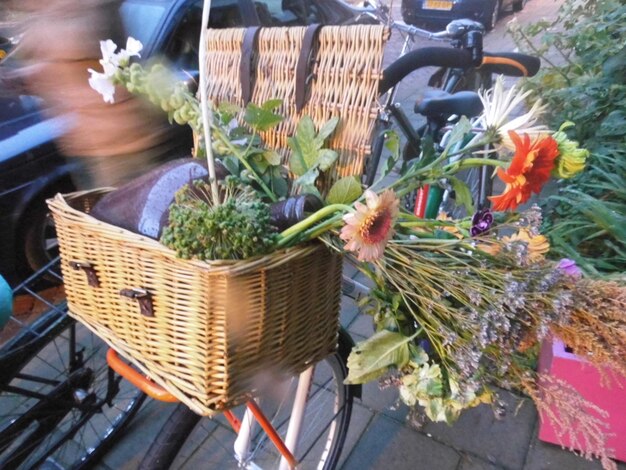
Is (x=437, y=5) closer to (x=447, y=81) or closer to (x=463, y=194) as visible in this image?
(x=447, y=81)

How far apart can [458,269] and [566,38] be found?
4.03m

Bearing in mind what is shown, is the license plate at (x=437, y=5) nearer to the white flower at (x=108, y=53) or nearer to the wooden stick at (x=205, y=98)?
the white flower at (x=108, y=53)

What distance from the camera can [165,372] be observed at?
106 cm

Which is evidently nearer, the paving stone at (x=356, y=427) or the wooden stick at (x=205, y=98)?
the wooden stick at (x=205, y=98)

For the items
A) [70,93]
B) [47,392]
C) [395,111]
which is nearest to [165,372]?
[47,392]

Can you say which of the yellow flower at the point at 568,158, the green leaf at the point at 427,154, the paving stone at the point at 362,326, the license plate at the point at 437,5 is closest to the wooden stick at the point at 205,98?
the green leaf at the point at 427,154

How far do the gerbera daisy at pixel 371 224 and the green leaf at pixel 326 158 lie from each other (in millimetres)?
314

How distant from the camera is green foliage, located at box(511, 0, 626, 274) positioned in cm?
244

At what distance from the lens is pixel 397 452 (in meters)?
2.26

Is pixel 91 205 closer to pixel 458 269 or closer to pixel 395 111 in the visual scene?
pixel 458 269

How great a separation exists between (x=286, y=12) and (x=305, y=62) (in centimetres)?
343

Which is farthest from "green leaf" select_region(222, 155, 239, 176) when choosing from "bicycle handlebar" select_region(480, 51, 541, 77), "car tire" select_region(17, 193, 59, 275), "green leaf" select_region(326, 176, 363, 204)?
A: "car tire" select_region(17, 193, 59, 275)

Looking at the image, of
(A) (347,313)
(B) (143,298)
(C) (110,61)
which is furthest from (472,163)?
(A) (347,313)

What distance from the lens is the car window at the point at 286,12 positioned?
4091 mm
